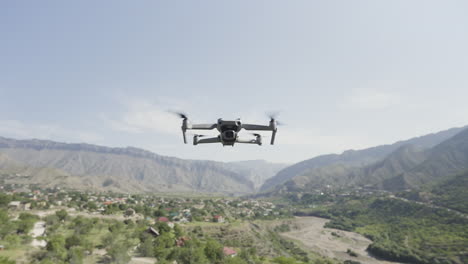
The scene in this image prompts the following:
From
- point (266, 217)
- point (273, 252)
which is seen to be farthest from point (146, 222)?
point (266, 217)

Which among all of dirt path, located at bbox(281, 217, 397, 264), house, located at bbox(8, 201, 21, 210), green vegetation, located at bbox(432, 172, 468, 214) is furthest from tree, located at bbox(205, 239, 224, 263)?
green vegetation, located at bbox(432, 172, 468, 214)

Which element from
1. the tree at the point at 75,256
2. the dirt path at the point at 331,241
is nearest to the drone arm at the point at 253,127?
the tree at the point at 75,256

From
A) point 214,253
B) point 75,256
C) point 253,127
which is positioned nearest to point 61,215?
point 75,256

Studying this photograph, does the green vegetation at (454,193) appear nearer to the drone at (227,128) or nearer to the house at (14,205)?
the drone at (227,128)

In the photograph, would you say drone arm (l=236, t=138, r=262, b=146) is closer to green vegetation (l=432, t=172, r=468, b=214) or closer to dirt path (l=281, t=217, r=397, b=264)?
dirt path (l=281, t=217, r=397, b=264)

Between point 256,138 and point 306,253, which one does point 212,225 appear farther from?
point 256,138

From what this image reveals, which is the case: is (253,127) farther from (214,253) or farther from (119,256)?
(119,256)
